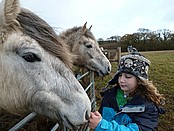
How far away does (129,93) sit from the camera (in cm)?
236

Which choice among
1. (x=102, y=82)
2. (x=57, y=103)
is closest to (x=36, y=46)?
(x=57, y=103)

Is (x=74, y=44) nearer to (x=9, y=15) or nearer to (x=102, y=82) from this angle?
(x=102, y=82)

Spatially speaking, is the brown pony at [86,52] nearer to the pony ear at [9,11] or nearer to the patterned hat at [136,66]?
the patterned hat at [136,66]

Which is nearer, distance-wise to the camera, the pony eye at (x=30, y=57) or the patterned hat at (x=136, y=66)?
the pony eye at (x=30, y=57)

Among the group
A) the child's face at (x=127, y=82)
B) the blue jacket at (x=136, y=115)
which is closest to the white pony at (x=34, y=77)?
the blue jacket at (x=136, y=115)

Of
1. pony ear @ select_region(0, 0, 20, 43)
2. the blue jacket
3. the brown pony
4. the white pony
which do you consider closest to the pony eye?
the white pony

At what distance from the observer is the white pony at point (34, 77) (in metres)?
1.58

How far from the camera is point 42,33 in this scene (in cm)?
170

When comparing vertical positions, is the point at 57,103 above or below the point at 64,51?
below

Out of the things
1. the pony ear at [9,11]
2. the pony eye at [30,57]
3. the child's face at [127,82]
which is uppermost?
the pony ear at [9,11]

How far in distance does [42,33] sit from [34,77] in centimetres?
32

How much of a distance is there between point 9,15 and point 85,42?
3.88 meters

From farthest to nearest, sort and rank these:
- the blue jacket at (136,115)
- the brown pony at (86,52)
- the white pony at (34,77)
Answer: the brown pony at (86,52) → the blue jacket at (136,115) → the white pony at (34,77)

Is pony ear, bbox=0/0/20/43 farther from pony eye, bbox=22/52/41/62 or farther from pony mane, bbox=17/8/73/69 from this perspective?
pony eye, bbox=22/52/41/62
